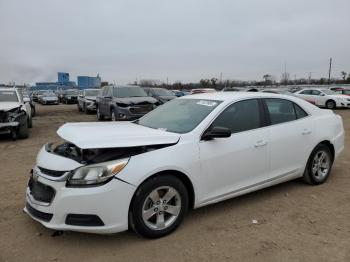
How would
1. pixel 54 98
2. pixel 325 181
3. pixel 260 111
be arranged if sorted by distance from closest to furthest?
1. pixel 260 111
2. pixel 325 181
3. pixel 54 98

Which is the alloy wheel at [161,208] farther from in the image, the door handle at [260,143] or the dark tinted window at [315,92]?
the dark tinted window at [315,92]

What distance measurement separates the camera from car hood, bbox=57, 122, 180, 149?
3.64m

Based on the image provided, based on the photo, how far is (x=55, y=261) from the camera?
338cm

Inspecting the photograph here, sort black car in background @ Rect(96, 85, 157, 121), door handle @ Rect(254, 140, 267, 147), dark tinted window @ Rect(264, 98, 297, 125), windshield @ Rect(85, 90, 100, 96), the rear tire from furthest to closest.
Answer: the rear tire
windshield @ Rect(85, 90, 100, 96)
black car in background @ Rect(96, 85, 157, 121)
dark tinted window @ Rect(264, 98, 297, 125)
door handle @ Rect(254, 140, 267, 147)

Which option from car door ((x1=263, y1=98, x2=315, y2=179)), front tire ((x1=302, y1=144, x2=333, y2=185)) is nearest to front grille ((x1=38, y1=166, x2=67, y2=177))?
car door ((x1=263, y1=98, x2=315, y2=179))

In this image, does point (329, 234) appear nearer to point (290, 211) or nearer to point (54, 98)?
point (290, 211)

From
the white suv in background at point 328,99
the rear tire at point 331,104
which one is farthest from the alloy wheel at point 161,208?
the rear tire at point 331,104

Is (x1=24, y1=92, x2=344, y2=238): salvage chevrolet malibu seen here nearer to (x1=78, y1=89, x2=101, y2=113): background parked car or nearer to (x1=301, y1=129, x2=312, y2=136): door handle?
(x1=301, y1=129, x2=312, y2=136): door handle

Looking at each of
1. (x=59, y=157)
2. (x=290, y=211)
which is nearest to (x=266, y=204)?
(x=290, y=211)

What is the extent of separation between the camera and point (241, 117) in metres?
4.67

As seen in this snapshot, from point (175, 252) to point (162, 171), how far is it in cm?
84

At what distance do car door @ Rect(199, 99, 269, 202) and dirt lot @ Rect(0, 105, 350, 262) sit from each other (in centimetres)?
39

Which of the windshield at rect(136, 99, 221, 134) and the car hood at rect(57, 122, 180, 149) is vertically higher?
the windshield at rect(136, 99, 221, 134)

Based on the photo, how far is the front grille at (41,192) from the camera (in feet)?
11.8
